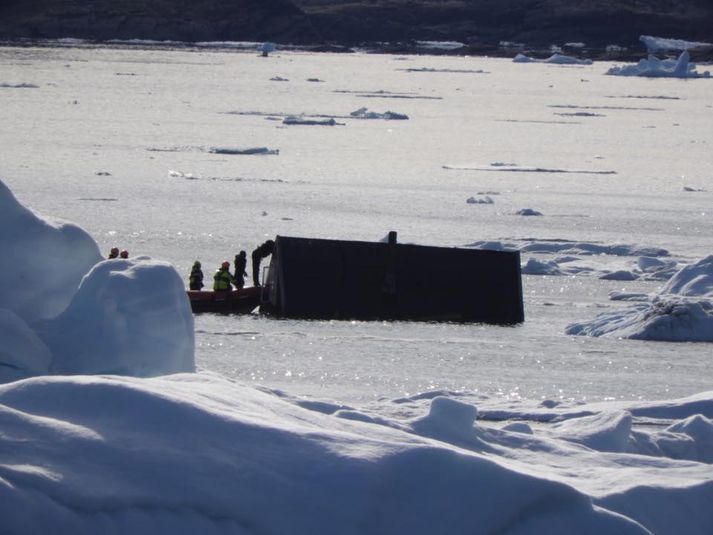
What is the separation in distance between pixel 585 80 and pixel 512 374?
68.1 m

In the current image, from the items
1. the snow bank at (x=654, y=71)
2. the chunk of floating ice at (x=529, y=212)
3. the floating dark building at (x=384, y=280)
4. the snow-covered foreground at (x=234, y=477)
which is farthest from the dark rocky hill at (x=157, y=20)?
the snow-covered foreground at (x=234, y=477)

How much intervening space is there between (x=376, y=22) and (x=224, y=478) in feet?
380

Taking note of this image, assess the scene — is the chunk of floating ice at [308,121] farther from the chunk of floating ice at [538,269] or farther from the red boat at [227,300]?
the red boat at [227,300]

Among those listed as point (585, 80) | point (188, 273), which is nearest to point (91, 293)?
point (188, 273)

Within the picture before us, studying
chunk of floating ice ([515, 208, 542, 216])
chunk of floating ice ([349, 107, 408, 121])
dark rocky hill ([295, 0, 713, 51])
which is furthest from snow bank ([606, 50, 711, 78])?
chunk of floating ice ([515, 208, 542, 216])

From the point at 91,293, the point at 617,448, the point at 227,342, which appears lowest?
the point at 227,342

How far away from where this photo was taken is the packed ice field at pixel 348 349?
Result: 4.88 metres

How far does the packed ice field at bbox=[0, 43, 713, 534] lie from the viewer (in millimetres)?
4875

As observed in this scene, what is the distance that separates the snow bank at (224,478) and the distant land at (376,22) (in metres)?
103

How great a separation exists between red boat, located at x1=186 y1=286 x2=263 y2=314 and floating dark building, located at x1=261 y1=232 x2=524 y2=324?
0.54ft

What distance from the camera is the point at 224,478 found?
484 cm

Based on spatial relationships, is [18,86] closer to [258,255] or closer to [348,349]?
[258,255]

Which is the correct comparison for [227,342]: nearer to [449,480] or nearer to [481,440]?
[481,440]

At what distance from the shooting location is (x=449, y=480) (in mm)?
5016
